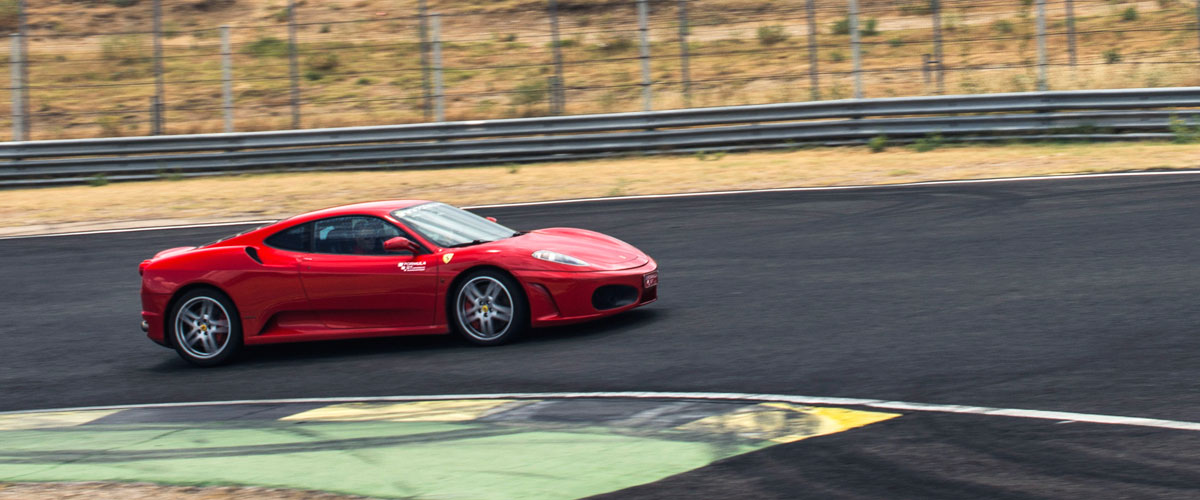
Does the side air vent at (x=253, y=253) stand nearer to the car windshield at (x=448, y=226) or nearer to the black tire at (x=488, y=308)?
the car windshield at (x=448, y=226)

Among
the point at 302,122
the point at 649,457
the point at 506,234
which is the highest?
the point at 302,122

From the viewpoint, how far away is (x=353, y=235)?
9.68m

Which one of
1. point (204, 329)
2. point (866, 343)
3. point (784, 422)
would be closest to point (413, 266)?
point (204, 329)

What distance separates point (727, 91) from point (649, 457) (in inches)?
829

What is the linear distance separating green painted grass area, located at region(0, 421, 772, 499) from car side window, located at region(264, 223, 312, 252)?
229cm

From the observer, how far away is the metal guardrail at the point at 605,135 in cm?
1916

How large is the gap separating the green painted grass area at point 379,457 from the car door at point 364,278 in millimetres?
1978

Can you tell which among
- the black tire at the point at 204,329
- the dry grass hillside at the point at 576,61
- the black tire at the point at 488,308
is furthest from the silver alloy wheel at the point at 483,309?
the dry grass hillside at the point at 576,61

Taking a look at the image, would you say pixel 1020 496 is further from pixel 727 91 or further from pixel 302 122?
pixel 302 122

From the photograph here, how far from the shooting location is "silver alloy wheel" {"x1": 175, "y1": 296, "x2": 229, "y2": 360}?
9.86 m

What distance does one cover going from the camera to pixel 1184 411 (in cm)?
618

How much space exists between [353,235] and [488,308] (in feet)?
4.07

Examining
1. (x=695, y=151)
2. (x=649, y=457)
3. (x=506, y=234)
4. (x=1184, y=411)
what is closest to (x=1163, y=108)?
(x=695, y=151)

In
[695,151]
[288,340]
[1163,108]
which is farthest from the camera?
[695,151]
